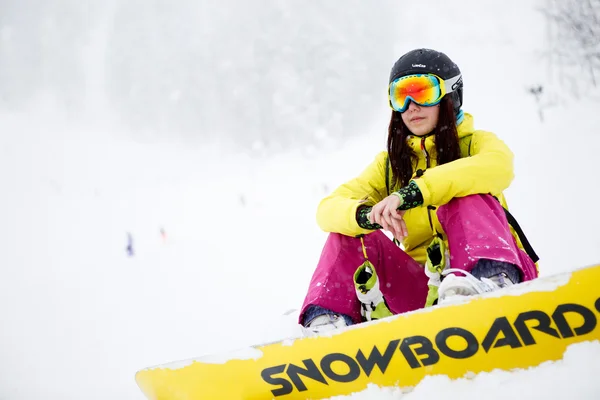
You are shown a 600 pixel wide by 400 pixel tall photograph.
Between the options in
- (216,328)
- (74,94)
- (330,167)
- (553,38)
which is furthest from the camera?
(74,94)

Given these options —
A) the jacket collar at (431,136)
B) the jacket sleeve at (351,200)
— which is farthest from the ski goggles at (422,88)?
the jacket sleeve at (351,200)

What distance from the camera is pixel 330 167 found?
32.9m

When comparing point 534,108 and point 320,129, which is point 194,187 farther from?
point 534,108

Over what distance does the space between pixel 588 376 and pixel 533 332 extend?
170 mm

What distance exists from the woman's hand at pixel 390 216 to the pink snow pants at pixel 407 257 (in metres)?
0.27

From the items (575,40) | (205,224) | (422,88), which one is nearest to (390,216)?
(422,88)

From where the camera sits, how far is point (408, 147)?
2812 millimetres

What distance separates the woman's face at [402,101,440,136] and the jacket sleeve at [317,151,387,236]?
0.32 m

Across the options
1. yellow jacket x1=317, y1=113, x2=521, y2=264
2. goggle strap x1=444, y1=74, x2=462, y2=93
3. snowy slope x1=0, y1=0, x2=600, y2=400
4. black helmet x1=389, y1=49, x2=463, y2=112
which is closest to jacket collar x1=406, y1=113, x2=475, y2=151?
yellow jacket x1=317, y1=113, x2=521, y2=264

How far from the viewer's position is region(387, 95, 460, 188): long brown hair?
103 inches

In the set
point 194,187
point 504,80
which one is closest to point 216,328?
point 194,187

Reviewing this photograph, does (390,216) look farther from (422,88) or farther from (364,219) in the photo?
(422,88)

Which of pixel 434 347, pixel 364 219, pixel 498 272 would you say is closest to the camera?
pixel 434 347

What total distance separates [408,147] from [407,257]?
2.28 ft
